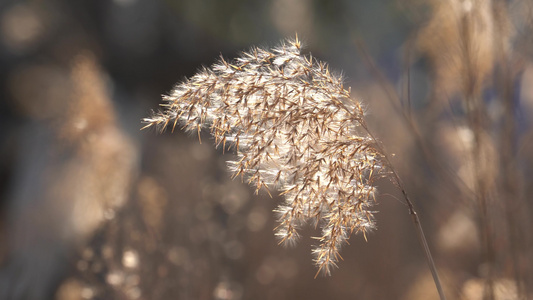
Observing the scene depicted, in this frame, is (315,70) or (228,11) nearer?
(315,70)

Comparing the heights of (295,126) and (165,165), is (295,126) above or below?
below

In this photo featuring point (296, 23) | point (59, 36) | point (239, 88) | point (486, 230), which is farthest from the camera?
point (59, 36)

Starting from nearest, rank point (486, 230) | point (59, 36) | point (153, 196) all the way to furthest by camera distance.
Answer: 1. point (486, 230)
2. point (153, 196)
3. point (59, 36)

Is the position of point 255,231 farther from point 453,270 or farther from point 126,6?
point 126,6

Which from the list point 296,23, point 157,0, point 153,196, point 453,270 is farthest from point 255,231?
point 157,0

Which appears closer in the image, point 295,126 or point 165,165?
point 295,126
